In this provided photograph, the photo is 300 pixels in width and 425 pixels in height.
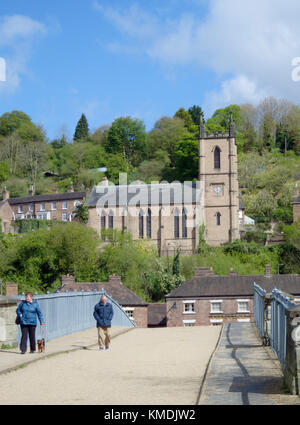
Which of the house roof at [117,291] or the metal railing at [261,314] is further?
the house roof at [117,291]

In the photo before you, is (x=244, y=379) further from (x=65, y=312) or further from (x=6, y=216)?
(x=6, y=216)

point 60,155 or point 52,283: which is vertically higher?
point 60,155

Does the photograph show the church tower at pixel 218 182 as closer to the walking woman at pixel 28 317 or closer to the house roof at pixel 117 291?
the house roof at pixel 117 291

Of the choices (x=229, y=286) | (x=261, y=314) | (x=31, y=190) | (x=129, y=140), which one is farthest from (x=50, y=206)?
(x=261, y=314)

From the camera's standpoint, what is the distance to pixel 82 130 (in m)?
126

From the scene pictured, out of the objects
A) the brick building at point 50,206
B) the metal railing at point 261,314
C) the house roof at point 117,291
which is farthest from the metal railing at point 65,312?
the brick building at point 50,206

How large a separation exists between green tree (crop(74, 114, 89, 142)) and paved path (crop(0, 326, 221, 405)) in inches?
4294

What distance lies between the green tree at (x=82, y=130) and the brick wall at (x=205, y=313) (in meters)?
77.7

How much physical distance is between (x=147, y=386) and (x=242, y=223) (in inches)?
2913

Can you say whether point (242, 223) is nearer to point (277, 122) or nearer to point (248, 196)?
point (248, 196)

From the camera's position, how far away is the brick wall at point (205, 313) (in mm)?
48656

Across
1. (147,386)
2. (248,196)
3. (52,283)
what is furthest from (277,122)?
(147,386)

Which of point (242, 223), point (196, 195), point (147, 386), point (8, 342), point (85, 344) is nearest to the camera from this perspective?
point (147, 386)
